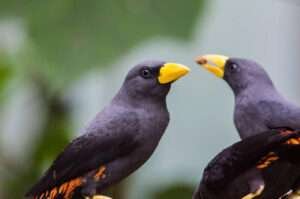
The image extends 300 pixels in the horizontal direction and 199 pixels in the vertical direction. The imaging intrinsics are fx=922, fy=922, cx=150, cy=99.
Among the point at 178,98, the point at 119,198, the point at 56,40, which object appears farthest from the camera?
the point at 178,98

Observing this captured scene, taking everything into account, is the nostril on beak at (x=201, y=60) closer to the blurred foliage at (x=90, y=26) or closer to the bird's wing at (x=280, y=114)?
→ the bird's wing at (x=280, y=114)

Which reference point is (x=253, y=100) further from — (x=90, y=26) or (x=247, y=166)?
(x=90, y=26)

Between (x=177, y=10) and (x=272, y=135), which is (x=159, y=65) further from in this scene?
(x=177, y=10)

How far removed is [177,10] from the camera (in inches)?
49.4

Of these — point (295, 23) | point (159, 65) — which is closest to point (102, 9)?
point (159, 65)

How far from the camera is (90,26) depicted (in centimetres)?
125

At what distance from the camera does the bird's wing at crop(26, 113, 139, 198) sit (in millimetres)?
897

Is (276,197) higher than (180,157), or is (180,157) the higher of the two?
(276,197)

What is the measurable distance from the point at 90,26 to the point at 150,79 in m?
0.32

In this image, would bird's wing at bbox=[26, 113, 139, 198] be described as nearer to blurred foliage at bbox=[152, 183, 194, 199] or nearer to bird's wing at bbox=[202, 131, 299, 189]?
bird's wing at bbox=[202, 131, 299, 189]

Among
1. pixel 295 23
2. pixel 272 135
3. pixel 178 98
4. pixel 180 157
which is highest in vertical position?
pixel 272 135

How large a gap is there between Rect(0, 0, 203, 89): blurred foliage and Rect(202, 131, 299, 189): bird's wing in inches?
A: 12.8

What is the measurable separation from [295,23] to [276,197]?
3.89 feet

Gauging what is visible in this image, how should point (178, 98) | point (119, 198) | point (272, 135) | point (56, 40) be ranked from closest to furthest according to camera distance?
point (272, 135), point (56, 40), point (119, 198), point (178, 98)
